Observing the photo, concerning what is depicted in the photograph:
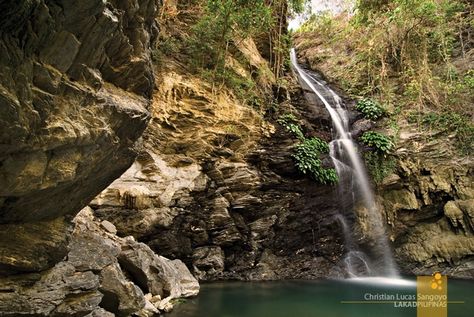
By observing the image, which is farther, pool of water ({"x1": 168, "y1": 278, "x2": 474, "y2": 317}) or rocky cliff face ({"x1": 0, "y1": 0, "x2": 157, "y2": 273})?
pool of water ({"x1": 168, "y1": 278, "x2": 474, "y2": 317})

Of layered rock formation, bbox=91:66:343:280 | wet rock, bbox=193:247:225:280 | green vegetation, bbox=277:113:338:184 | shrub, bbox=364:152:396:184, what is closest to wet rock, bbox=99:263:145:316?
layered rock formation, bbox=91:66:343:280

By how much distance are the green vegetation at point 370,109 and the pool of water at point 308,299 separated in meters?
7.19

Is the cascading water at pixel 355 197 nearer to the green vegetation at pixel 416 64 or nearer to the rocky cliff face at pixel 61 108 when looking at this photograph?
the green vegetation at pixel 416 64

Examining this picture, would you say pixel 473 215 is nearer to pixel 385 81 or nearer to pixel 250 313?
pixel 385 81

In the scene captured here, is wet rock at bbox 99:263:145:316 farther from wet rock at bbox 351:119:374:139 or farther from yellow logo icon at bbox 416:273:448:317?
wet rock at bbox 351:119:374:139

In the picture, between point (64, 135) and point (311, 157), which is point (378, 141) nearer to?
point (311, 157)

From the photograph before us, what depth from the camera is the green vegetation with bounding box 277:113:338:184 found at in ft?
40.5

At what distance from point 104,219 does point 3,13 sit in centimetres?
Result: 713

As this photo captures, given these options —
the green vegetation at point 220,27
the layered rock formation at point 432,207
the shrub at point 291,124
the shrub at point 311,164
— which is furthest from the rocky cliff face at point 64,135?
the layered rock formation at point 432,207

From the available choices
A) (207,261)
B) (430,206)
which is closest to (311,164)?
(430,206)

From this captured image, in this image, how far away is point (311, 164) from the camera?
488 inches

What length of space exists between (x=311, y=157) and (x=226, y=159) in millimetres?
3044

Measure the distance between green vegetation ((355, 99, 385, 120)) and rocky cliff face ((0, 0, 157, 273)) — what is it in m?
12.6

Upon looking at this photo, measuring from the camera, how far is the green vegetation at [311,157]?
40.5ft
